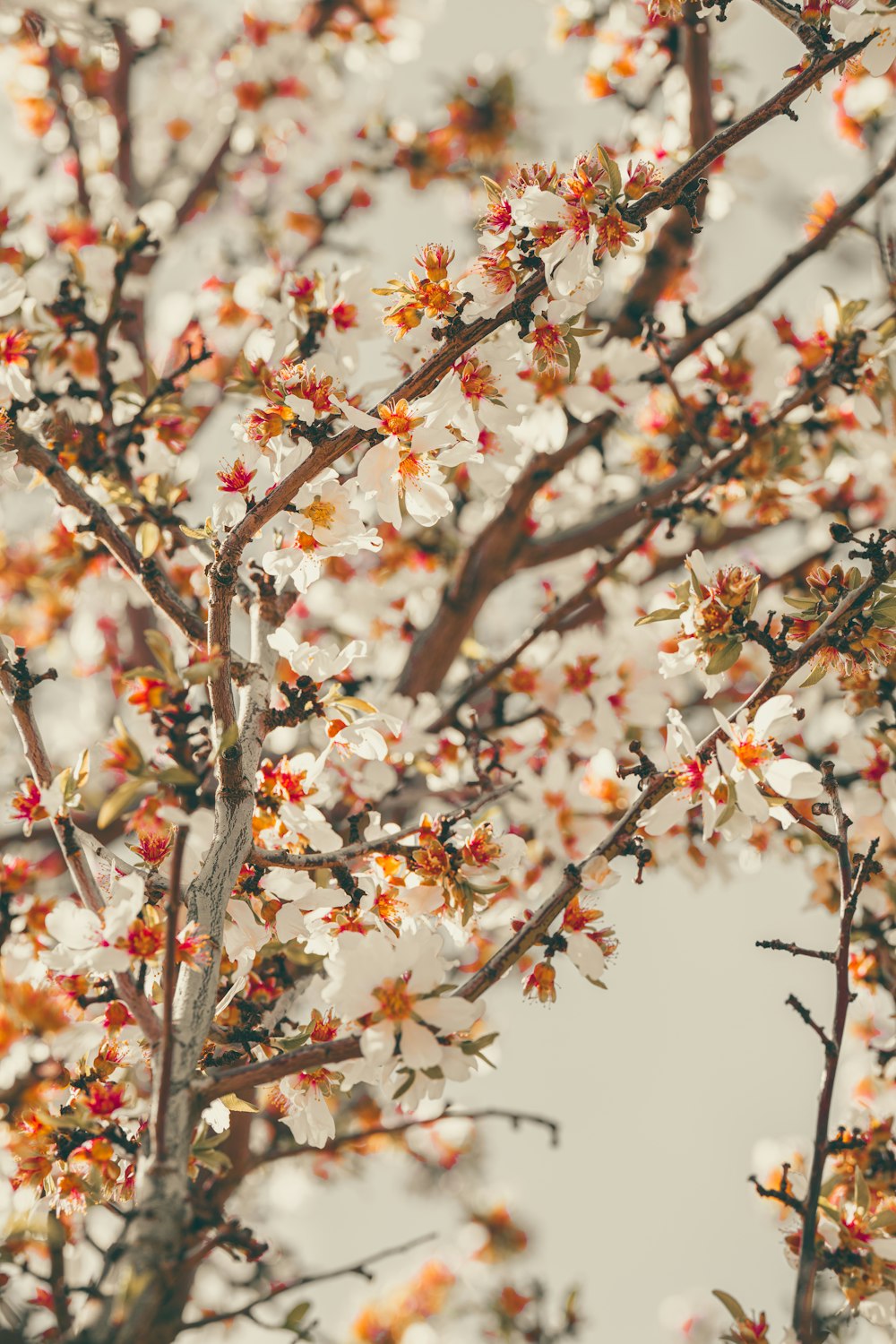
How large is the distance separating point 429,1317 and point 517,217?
223 inches

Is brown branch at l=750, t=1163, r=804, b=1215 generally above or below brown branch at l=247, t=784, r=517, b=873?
below

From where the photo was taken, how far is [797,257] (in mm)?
2539

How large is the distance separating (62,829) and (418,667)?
1.66m

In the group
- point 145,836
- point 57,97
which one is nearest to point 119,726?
point 145,836

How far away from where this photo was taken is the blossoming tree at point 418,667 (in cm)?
138

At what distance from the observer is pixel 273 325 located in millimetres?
2250

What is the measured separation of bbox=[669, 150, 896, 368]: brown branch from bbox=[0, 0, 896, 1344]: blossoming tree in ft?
0.11

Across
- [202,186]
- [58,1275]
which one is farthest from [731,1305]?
[202,186]

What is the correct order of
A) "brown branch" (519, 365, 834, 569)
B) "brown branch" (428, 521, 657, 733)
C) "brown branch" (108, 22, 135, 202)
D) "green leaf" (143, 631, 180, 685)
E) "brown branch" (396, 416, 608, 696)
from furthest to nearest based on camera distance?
"brown branch" (108, 22, 135, 202) → "brown branch" (396, 416, 608, 696) → "brown branch" (519, 365, 834, 569) → "brown branch" (428, 521, 657, 733) → "green leaf" (143, 631, 180, 685)

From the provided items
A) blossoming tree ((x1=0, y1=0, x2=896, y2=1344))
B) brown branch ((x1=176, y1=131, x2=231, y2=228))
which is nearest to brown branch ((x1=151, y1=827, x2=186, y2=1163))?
blossoming tree ((x1=0, y1=0, x2=896, y2=1344))

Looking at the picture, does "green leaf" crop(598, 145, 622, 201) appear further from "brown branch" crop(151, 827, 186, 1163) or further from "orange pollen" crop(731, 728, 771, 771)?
"brown branch" crop(151, 827, 186, 1163)

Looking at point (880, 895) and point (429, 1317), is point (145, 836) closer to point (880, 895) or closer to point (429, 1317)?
point (880, 895)

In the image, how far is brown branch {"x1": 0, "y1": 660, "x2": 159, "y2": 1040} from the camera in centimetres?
131

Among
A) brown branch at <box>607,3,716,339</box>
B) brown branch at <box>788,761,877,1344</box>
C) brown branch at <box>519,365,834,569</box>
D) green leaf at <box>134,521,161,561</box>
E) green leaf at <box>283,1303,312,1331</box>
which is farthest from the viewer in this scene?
brown branch at <box>607,3,716,339</box>
